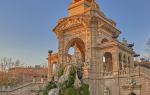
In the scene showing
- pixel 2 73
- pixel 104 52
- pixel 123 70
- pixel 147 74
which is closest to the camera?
pixel 147 74

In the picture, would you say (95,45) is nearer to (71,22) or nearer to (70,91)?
(71,22)

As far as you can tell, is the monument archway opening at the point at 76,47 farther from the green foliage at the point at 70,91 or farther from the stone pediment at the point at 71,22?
the green foliage at the point at 70,91

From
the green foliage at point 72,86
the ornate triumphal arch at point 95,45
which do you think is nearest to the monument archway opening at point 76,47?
the ornate triumphal arch at point 95,45

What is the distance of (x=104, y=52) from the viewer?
106ft

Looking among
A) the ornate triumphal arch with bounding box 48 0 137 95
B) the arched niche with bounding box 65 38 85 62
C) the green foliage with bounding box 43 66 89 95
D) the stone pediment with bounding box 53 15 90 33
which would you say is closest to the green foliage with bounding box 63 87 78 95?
the green foliage with bounding box 43 66 89 95

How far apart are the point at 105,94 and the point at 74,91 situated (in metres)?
9.01

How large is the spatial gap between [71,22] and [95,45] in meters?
4.45

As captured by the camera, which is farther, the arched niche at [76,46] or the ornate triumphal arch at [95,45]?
the arched niche at [76,46]

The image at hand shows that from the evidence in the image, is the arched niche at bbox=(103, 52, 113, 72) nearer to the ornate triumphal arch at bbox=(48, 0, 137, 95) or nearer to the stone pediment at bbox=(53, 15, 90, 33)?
the ornate triumphal arch at bbox=(48, 0, 137, 95)

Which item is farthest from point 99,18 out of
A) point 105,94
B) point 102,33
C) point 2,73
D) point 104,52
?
point 2,73

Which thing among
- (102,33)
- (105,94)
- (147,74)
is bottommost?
(105,94)

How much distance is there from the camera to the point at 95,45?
32594mm

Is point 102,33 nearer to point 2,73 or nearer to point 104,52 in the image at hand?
point 104,52

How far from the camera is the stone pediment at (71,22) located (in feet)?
110
